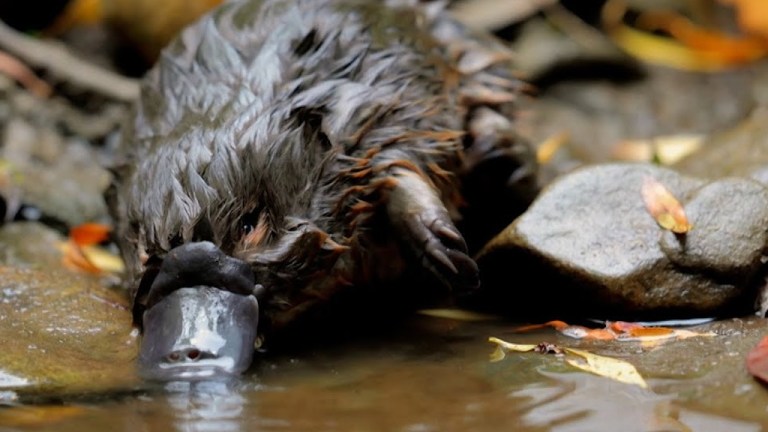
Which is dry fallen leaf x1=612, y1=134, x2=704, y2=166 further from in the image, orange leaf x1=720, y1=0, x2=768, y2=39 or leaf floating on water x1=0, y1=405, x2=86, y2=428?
leaf floating on water x1=0, y1=405, x2=86, y2=428

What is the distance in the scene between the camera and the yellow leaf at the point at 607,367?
108 inches

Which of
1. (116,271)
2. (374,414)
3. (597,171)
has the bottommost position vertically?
(116,271)

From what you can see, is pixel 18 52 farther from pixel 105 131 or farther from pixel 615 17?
pixel 615 17

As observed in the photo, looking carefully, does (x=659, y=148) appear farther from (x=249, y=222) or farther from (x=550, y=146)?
(x=249, y=222)

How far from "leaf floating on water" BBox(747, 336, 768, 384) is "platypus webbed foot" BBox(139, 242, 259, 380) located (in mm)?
1209

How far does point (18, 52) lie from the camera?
5848mm

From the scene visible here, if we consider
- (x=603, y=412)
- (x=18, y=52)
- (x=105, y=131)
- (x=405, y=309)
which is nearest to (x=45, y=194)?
(x=105, y=131)

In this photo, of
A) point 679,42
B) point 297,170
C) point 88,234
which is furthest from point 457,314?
point 679,42

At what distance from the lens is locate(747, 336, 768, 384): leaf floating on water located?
8.64 ft

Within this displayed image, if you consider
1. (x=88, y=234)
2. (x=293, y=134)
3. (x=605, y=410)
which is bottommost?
(x=88, y=234)

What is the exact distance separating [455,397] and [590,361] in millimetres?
416

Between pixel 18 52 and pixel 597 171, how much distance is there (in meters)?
3.35

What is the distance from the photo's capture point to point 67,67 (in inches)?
233

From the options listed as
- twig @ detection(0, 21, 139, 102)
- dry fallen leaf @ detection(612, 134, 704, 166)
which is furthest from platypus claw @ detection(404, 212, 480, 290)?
twig @ detection(0, 21, 139, 102)
